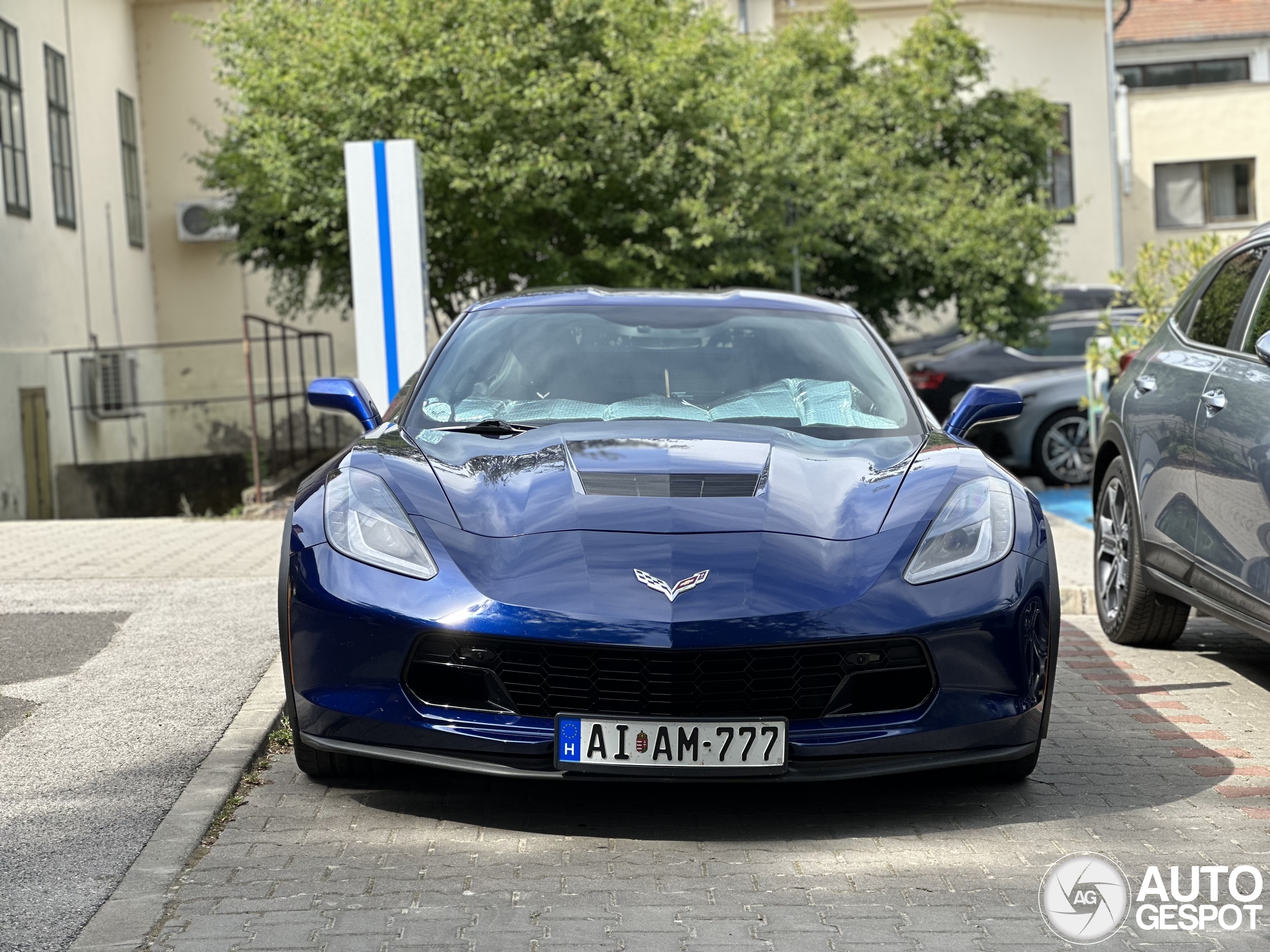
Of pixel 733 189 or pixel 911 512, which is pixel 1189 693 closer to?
pixel 911 512

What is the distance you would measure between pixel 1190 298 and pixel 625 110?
9.17 metres

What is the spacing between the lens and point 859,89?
21594 millimetres

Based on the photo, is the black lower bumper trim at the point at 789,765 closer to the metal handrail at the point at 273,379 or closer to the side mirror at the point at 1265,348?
the side mirror at the point at 1265,348

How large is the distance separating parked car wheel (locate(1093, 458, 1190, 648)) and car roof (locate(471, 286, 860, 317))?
4.84 ft

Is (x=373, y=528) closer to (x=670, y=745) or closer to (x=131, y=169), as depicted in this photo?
(x=670, y=745)

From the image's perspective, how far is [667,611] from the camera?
3865 millimetres

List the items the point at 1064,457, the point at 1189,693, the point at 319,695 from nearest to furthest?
the point at 319,695
the point at 1189,693
the point at 1064,457

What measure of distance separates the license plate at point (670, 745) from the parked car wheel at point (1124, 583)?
9.31ft

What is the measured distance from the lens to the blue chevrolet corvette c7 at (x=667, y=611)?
388 cm

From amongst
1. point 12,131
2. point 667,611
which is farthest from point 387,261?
point 12,131

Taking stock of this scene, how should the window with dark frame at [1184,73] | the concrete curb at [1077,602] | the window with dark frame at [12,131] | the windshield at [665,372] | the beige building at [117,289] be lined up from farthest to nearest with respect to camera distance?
the window with dark frame at [1184,73] < the beige building at [117,289] < the window with dark frame at [12,131] < the concrete curb at [1077,602] < the windshield at [665,372]

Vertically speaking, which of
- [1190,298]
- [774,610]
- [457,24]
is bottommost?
[774,610]

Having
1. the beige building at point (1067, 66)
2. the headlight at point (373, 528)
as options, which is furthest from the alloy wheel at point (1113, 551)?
the beige building at point (1067, 66)

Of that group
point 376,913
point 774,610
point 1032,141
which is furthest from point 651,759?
point 1032,141
